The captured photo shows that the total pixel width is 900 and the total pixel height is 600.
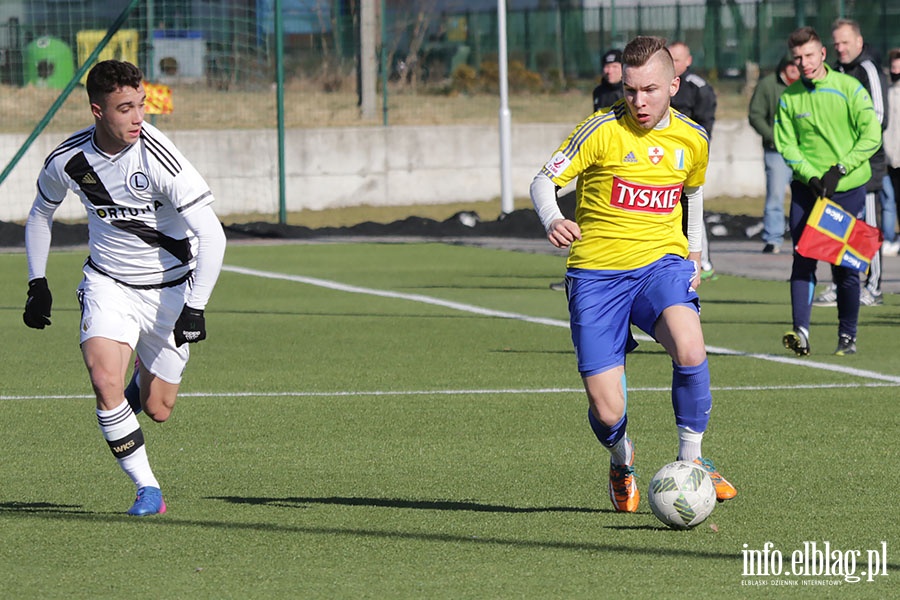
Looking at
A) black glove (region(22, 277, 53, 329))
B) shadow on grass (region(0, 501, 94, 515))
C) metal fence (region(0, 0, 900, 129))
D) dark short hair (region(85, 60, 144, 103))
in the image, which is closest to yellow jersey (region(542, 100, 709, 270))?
dark short hair (region(85, 60, 144, 103))

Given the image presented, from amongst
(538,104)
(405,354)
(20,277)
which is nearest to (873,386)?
(405,354)

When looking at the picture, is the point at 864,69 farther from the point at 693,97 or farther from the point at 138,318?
the point at 138,318

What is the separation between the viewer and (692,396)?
689 cm

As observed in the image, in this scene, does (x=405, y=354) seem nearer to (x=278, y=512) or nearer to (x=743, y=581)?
(x=278, y=512)

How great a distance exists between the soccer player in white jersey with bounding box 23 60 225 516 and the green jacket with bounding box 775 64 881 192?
5.61 m

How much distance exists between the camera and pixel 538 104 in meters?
32.1

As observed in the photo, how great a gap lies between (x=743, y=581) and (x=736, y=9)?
27.6 m

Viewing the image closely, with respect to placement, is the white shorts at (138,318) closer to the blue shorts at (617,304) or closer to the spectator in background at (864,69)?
the blue shorts at (617,304)

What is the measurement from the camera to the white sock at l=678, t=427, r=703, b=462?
695cm

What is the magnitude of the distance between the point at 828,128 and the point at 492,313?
408cm

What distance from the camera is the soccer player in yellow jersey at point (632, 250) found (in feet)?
22.6

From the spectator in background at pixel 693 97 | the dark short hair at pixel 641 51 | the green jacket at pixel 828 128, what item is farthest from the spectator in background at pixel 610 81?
the dark short hair at pixel 641 51

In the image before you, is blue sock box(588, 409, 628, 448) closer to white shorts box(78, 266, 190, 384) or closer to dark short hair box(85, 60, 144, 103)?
white shorts box(78, 266, 190, 384)

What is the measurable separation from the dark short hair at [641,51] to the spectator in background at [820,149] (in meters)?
4.80
